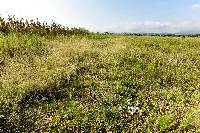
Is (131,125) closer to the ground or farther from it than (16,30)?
closer to the ground

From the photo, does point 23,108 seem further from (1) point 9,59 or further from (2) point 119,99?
(1) point 9,59

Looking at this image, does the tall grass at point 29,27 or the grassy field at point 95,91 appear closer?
the grassy field at point 95,91

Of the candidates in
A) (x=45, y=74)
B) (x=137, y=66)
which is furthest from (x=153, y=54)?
(x=45, y=74)

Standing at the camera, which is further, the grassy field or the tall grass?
the tall grass

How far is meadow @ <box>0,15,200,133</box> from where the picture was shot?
23.3ft

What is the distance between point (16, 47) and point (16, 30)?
543 centimetres

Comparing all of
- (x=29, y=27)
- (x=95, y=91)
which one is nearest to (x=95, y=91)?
(x=95, y=91)

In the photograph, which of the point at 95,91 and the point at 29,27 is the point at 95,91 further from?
the point at 29,27

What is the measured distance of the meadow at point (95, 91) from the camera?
23.3 ft

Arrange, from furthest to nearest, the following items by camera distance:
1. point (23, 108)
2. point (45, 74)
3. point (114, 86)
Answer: point (45, 74)
point (114, 86)
point (23, 108)

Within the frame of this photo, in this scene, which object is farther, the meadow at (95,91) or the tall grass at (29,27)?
the tall grass at (29,27)

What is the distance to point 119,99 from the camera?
8.48 m

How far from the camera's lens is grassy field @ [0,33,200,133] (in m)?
7.11

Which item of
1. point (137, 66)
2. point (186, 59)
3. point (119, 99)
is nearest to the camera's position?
point (119, 99)
